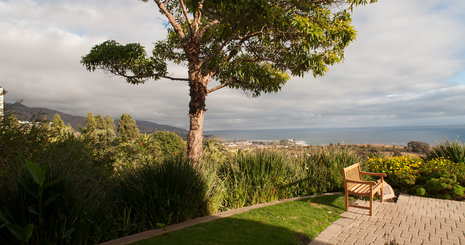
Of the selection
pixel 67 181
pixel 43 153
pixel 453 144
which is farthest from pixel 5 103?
pixel 453 144

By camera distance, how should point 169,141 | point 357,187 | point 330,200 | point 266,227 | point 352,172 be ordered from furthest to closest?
1. point 169,141
2. point 352,172
3. point 330,200
4. point 357,187
5. point 266,227

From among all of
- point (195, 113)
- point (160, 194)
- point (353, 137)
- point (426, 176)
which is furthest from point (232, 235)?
point (353, 137)

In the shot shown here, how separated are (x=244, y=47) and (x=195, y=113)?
2356 millimetres

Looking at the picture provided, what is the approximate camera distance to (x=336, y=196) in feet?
22.1

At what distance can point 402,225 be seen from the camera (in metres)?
4.78

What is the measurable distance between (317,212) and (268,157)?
75.6 inches

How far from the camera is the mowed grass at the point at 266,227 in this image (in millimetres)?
3766

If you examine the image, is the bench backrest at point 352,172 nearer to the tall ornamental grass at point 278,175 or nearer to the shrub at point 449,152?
the tall ornamental grass at point 278,175

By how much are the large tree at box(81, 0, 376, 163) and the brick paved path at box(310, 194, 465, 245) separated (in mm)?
3209

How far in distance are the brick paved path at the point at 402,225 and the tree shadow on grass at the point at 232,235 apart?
0.45m

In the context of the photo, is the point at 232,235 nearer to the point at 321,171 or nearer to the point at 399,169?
the point at 321,171

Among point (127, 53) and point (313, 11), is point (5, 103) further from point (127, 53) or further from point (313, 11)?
point (313, 11)

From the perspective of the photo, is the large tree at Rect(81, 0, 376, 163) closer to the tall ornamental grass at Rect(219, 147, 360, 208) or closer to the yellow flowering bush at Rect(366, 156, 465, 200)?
the tall ornamental grass at Rect(219, 147, 360, 208)

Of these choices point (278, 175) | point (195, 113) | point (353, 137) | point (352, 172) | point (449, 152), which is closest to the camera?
point (352, 172)
